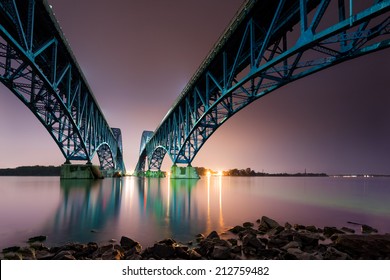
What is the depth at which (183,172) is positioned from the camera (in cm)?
4450

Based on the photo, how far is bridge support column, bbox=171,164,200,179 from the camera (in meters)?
42.8

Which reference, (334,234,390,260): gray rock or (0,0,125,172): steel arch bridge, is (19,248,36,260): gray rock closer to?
(334,234,390,260): gray rock

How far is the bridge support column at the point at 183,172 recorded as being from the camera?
1687 inches

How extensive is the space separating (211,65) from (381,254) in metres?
22.2

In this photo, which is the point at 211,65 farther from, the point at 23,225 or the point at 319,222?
the point at 23,225

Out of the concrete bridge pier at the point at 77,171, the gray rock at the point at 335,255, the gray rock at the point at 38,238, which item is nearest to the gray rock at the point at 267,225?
the gray rock at the point at 335,255

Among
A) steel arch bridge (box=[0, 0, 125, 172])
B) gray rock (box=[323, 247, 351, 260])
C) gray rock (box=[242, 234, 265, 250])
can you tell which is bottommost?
gray rock (box=[323, 247, 351, 260])

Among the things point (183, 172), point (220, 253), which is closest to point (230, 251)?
point (220, 253)

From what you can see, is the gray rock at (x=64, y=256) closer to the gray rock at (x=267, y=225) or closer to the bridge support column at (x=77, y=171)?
the gray rock at (x=267, y=225)

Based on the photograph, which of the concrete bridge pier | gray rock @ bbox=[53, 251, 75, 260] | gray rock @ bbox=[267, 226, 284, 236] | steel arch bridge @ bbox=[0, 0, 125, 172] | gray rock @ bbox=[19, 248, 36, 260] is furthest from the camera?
the concrete bridge pier

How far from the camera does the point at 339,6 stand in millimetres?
10070

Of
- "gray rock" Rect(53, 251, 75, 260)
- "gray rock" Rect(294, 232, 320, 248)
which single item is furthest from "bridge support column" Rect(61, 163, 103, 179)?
"gray rock" Rect(294, 232, 320, 248)


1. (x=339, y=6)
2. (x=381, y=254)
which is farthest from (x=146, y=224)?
(x=339, y=6)

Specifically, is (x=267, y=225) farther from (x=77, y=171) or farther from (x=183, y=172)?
(x=183, y=172)
